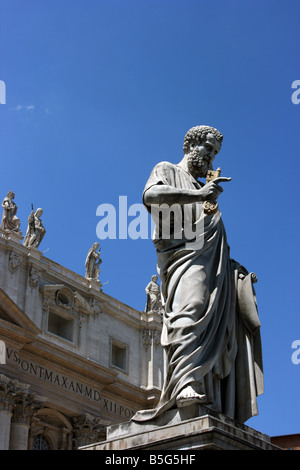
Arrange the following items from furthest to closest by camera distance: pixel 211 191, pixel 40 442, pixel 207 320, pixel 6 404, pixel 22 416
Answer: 1. pixel 40 442
2. pixel 22 416
3. pixel 6 404
4. pixel 211 191
5. pixel 207 320

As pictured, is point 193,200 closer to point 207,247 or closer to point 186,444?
point 207,247

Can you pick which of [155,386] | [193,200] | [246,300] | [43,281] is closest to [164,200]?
[193,200]

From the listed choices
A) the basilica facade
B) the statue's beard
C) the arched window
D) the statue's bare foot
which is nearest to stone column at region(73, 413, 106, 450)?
the basilica facade

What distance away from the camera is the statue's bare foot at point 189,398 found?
468 cm

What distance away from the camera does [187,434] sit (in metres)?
4.39

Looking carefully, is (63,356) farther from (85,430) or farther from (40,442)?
(40,442)

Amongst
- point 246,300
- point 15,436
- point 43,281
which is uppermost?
point 43,281

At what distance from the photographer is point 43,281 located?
3416 centimetres

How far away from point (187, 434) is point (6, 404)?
87.9 feet

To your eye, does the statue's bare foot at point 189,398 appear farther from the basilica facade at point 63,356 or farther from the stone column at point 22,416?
the stone column at point 22,416

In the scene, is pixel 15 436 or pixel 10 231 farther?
pixel 10 231

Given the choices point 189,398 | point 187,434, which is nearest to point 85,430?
point 189,398

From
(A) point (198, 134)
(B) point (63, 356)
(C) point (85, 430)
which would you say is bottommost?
(A) point (198, 134)
